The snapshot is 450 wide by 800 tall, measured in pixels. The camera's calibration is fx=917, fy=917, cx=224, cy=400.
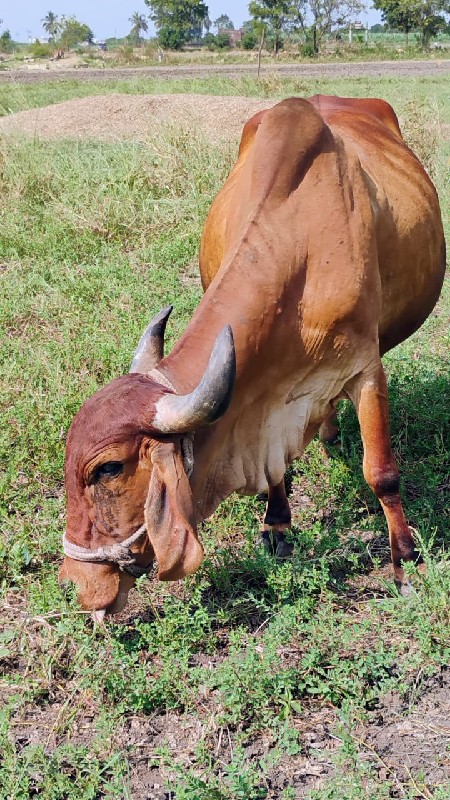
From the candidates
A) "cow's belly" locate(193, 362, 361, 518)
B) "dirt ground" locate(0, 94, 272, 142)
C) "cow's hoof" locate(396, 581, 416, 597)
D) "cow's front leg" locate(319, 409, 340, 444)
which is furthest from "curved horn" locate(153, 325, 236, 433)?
"dirt ground" locate(0, 94, 272, 142)

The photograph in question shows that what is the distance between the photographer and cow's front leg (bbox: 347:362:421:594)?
357 centimetres

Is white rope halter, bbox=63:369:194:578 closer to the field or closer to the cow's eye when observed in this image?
the cow's eye

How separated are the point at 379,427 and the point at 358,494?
0.87 meters

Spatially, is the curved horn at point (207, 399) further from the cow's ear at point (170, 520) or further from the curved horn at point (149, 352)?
Answer: the curved horn at point (149, 352)

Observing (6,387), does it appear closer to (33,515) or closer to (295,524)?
(33,515)

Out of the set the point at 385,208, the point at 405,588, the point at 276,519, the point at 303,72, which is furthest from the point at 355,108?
the point at 303,72

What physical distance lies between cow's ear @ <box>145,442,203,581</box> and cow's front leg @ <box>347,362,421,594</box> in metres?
1.04

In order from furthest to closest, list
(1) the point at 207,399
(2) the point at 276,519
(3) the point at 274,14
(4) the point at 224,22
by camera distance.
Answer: (4) the point at 224,22 < (3) the point at 274,14 < (2) the point at 276,519 < (1) the point at 207,399

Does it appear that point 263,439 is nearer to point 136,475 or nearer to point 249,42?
point 136,475

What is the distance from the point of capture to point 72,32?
302 ft

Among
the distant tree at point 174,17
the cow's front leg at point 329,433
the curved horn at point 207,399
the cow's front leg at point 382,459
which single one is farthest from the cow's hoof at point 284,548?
the distant tree at point 174,17

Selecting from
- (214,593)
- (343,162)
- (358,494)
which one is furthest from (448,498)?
(343,162)

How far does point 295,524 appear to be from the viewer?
13.9 feet

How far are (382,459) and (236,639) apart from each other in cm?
97
